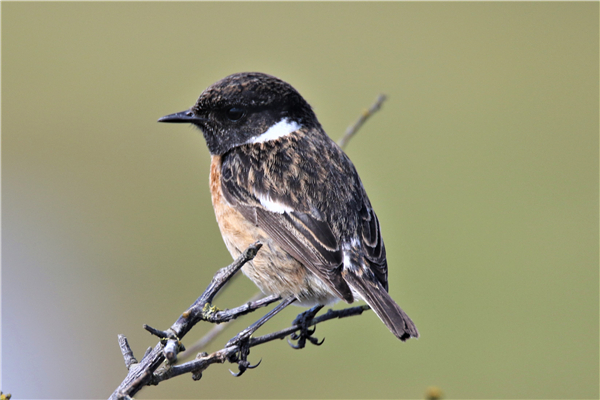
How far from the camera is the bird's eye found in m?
4.00

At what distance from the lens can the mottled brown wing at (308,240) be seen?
10.9 ft

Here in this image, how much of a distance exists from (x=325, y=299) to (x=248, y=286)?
12.3ft

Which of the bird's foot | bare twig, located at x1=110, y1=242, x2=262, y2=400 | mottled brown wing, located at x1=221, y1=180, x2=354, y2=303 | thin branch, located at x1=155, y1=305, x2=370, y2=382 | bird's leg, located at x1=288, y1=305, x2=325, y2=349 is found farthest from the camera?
bird's leg, located at x1=288, y1=305, x2=325, y2=349

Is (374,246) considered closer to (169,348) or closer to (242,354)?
(242,354)

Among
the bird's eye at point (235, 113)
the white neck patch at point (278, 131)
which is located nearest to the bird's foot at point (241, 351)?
the white neck patch at point (278, 131)

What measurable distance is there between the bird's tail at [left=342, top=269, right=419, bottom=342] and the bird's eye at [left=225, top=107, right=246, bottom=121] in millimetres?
1414

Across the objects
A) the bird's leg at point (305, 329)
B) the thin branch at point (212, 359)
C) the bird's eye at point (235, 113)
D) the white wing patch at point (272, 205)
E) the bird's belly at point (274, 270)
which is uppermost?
the bird's eye at point (235, 113)

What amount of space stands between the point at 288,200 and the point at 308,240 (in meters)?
0.31

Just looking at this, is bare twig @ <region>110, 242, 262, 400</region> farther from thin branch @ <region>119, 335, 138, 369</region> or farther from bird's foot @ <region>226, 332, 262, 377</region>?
bird's foot @ <region>226, 332, 262, 377</region>

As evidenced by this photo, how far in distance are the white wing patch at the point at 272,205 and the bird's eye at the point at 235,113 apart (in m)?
0.69

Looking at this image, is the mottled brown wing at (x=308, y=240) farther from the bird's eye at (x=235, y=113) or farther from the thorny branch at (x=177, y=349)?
the thorny branch at (x=177, y=349)

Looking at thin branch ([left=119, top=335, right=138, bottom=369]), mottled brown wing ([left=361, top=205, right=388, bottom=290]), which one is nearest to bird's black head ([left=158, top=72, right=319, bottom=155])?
mottled brown wing ([left=361, top=205, right=388, bottom=290])

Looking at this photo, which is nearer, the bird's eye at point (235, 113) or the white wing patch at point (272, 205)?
the white wing patch at point (272, 205)

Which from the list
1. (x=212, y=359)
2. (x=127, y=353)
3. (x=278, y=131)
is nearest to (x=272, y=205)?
(x=278, y=131)
